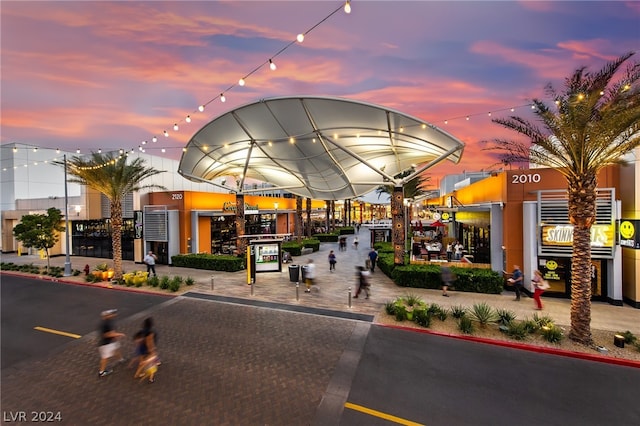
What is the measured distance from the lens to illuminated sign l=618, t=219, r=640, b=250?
11.3m

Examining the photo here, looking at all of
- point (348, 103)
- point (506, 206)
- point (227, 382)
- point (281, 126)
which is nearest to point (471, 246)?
point (506, 206)

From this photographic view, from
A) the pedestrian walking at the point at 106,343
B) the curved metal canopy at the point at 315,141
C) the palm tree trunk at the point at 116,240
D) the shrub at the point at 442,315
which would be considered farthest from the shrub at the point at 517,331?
the palm tree trunk at the point at 116,240

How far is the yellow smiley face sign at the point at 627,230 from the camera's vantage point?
11.5m

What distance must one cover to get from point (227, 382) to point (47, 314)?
1110cm

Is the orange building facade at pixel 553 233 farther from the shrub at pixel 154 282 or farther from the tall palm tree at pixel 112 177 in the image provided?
the tall palm tree at pixel 112 177

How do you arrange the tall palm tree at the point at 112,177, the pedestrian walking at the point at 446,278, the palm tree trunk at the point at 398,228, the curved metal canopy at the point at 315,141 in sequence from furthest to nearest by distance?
the tall palm tree at the point at 112,177
the palm tree trunk at the point at 398,228
the curved metal canopy at the point at 315,141
the pedestrian walking at the point at 446,278

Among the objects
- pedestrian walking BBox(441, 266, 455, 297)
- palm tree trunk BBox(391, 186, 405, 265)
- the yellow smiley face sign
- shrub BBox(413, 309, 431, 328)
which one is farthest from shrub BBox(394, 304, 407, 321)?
the yellow smiley face sign

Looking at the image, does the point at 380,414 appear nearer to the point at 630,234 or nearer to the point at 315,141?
the point at 630,234

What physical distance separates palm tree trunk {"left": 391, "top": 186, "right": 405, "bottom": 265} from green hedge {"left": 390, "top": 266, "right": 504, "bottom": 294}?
0.92m

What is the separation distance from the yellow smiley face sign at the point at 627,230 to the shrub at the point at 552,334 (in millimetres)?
6443

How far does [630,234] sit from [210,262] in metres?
23.7

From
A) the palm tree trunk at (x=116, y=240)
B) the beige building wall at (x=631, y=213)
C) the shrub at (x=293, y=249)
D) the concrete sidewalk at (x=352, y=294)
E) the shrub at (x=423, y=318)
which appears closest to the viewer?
the shrub at (x=423, y=318)

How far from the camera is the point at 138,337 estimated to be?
709 cm

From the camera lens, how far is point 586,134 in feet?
29.1
